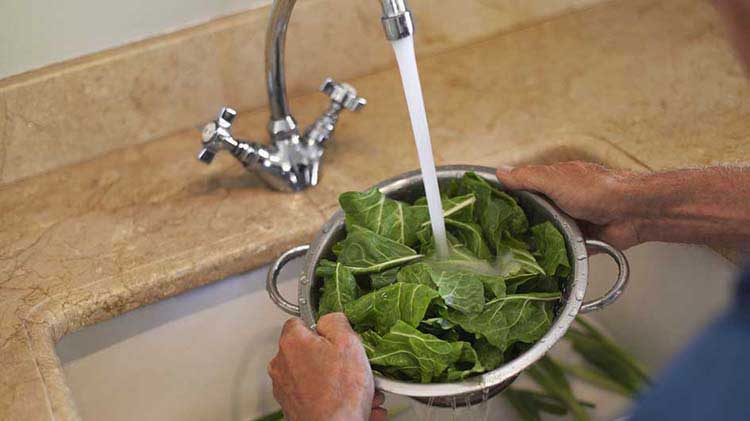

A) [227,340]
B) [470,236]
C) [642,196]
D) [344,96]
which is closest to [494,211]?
[470,236]

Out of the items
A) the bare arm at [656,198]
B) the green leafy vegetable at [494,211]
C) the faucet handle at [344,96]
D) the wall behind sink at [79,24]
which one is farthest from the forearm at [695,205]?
the wall behind sink at [79,24]

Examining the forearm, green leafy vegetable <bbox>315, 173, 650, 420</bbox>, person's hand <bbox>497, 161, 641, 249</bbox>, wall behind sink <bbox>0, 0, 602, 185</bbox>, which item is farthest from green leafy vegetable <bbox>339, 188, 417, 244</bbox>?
wall behind sink <bbox>0, 0, 602, 185</bbox>

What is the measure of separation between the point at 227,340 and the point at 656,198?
0.50 meters

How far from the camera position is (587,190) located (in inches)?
30.8

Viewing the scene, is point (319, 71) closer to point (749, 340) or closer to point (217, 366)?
point (217, 366)

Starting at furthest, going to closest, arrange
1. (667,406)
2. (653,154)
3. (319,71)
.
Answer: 1. (319,71)
2. (653,154)
3. (667,406)

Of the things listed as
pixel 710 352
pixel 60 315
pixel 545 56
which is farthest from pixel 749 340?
pixel 60 315

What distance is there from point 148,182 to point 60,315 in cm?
22

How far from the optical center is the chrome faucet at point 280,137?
35.4 inches

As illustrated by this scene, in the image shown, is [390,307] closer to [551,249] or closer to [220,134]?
[551,249]

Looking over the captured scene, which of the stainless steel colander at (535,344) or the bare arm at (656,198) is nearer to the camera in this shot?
the stainless steel colander at (535,344)

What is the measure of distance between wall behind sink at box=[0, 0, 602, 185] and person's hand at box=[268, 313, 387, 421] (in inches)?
16.4

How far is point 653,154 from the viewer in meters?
0.94

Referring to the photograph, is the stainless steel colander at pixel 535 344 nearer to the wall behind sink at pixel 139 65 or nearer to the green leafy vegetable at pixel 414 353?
the green leafy vegetable at pixel 414 353
